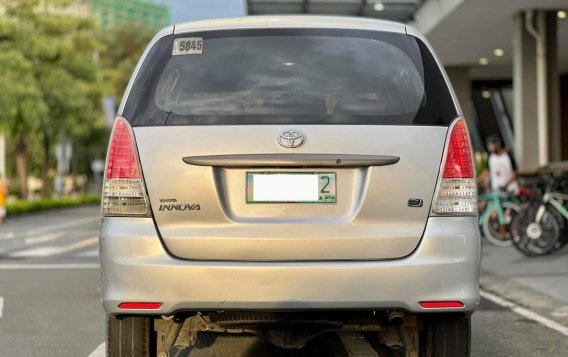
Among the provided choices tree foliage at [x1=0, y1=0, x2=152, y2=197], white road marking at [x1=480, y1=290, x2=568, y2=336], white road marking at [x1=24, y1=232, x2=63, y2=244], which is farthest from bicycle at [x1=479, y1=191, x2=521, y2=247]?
tree foliage at [x1=0, y1=0, x2=152, y2=197]

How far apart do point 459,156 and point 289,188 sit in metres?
0.77

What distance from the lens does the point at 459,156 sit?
13.7 feet

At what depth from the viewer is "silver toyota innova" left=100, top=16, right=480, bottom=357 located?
3971 mm

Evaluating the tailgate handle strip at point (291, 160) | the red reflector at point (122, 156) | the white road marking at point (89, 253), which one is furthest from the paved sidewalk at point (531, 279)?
the white road marking at point (89, 253)

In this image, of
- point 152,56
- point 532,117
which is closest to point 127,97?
point 152,56

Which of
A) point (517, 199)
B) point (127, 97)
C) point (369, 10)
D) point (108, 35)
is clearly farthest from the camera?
point (108, 35)

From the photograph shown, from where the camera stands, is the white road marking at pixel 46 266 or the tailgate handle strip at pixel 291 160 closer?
the tailgate handle strip at pixel 291 160

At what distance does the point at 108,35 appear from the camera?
78812mm

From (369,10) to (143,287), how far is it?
19.1 meters

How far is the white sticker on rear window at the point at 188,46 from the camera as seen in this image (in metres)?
4.30

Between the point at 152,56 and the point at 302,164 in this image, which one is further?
the point at 152,56

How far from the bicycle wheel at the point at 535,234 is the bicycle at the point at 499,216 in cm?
214

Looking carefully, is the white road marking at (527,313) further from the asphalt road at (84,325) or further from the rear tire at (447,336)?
the rear tire at (447,336)

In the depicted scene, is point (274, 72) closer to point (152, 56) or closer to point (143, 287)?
point (152, 56)
